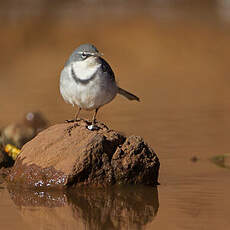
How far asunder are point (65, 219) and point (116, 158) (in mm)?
1205

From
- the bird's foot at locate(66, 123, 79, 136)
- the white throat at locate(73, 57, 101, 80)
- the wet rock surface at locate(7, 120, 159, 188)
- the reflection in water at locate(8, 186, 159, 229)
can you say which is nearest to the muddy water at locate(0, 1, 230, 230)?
the reflection in water at locate(8, 186, 159, 229)

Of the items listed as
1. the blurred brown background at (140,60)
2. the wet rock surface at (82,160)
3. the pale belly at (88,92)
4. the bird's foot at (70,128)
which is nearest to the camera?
the wet rock surface at (82,160)

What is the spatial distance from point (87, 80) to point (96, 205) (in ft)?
4.60

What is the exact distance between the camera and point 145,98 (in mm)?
14484

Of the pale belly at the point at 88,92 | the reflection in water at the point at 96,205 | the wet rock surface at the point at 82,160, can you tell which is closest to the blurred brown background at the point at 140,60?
the wet rock surface at the point at 82,160

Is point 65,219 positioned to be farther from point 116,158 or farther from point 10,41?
point 10,41

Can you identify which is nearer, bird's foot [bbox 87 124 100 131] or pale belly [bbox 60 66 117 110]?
pale belly [bbox 60 66 117 110]

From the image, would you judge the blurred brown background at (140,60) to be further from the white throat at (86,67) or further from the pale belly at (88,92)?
the white throat at (86,67)

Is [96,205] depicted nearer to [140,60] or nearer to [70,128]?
[70,128]

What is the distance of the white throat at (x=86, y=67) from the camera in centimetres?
759

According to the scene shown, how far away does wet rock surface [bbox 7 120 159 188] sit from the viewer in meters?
7.37

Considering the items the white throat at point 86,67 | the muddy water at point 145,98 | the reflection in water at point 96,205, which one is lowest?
the reflection in water at point 96,205

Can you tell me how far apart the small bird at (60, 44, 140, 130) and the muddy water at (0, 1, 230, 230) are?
3.36 feet

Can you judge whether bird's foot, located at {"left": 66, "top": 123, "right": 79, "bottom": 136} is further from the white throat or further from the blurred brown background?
the blurred brown background
